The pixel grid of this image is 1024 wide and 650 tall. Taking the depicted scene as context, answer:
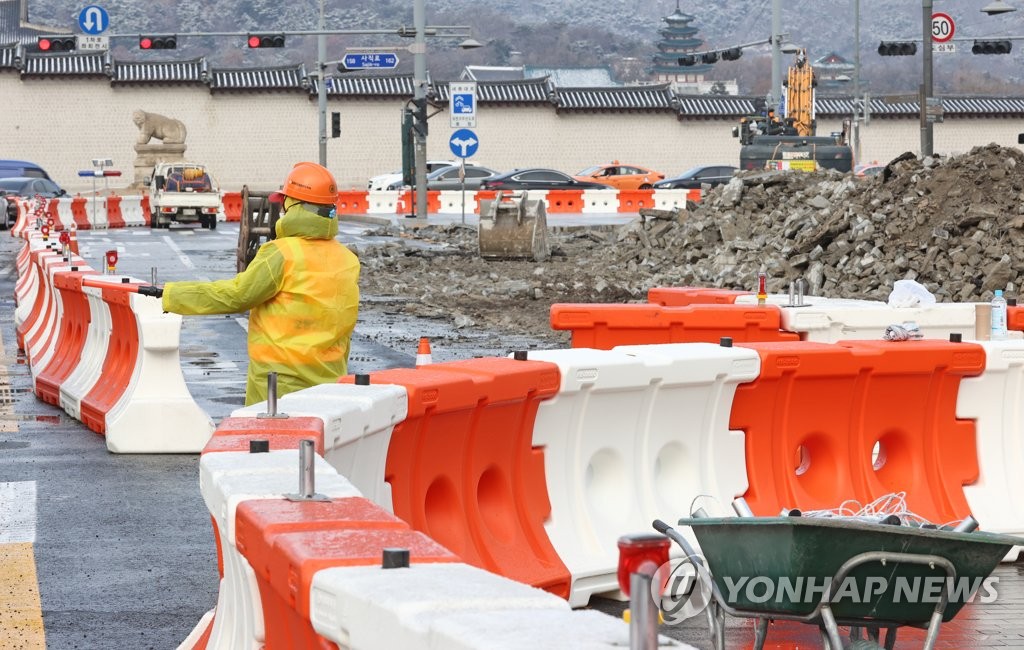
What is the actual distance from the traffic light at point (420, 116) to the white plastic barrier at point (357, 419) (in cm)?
3481

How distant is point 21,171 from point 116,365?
4354 centimetres

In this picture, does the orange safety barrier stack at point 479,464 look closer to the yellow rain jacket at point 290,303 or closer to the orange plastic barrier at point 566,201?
the yellow rain jacket at point 290,303

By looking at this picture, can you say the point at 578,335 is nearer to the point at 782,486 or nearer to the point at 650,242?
the point at 782,486

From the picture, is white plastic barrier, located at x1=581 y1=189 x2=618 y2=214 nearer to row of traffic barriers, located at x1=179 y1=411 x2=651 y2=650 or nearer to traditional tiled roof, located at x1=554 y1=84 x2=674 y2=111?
traditional tiled roof, located at x1=554 y1=84 x2=674 y2=111

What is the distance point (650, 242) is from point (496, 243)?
2.68 m

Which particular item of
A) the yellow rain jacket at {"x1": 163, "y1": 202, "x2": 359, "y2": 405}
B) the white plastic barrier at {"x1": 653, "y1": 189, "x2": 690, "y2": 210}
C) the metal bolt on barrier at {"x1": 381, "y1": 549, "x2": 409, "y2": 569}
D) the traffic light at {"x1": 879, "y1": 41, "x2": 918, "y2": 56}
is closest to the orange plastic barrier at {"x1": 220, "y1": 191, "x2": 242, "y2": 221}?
the white plastic barrier at {"x1": 653, "y1": 189, "x2": 690, "y2": 210}

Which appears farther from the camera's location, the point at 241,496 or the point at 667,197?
the point at 667,197

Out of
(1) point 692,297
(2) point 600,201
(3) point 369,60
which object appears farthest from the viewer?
(2) point 600,201

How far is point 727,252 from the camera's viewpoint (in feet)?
84.9

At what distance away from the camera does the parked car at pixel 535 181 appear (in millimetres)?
55875

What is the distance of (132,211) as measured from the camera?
156ft

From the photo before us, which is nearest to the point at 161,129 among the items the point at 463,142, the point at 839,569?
the point at 463,142

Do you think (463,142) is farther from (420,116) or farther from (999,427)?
(999,427)

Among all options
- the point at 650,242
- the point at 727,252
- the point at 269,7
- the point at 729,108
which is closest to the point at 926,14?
the point at 650,242
